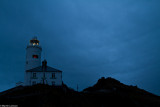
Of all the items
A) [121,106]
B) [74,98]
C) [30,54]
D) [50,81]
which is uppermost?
[30,54]

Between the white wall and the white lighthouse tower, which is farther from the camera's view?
the white lighthouse tower

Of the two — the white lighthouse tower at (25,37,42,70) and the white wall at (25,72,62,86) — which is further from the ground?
the white lighthouse tower at (25,37,42,70)

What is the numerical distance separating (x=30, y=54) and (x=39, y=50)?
3.57 meters

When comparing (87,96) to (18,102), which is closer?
(18,102)

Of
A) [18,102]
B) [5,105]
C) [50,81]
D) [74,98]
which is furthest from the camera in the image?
[50,81]

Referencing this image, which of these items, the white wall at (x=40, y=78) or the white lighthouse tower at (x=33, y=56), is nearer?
the white wall at (x=40, y=78)

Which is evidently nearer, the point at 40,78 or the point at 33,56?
the point at 40,78

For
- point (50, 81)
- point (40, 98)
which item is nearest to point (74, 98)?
point (40, 98)

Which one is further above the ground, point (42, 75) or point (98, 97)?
point (42, 75)

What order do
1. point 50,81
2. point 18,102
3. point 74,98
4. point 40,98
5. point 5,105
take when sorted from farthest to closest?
1. point 50,81
2. point 74,98
3. point 40,98
4. point 18,102
5. point 5,105

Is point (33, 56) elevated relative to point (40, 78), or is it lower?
elevated

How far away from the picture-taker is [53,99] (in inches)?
944

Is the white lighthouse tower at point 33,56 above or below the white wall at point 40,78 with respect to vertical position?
above

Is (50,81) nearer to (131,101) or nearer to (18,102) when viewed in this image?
(18,102)
